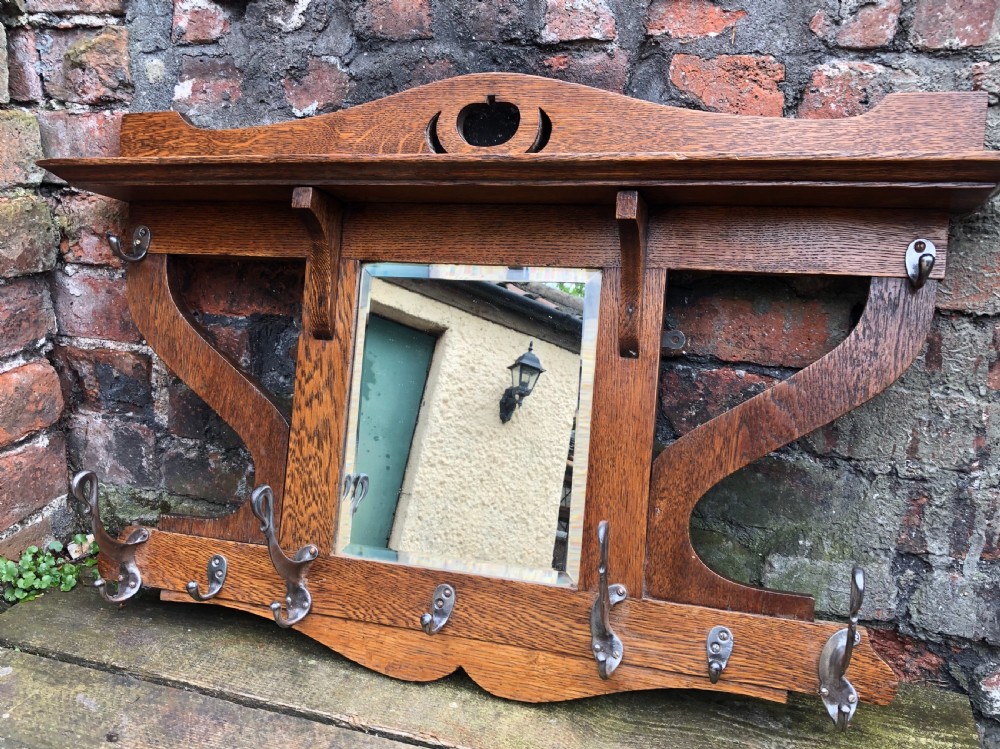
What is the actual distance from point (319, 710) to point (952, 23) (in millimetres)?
1230

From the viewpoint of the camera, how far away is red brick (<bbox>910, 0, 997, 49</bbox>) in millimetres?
996

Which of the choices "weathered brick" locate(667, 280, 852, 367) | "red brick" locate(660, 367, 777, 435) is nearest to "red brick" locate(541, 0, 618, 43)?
"weathered brick" locate(667, 280, 852, 367)

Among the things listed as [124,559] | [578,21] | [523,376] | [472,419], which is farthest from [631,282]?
[124,559]

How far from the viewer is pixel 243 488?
1383 millimetres

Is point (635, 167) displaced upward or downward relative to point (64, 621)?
upward

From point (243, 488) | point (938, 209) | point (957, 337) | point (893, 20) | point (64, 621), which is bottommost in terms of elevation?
point (64, 621)

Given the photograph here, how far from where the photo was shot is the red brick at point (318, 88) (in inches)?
48.6

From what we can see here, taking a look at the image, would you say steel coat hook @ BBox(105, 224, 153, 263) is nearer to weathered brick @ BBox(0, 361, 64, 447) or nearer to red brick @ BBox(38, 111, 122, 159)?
red brick @ BBox(38, 111, 122, 159)

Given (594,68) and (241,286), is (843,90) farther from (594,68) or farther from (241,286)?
(241,286)

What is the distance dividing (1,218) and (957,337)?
4.89ft

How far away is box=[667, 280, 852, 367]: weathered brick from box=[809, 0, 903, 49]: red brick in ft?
1.11

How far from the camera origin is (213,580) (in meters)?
1.19

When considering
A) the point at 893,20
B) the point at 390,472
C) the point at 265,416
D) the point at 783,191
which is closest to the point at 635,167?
the point at 783,191

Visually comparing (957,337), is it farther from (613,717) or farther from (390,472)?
(390,472)
